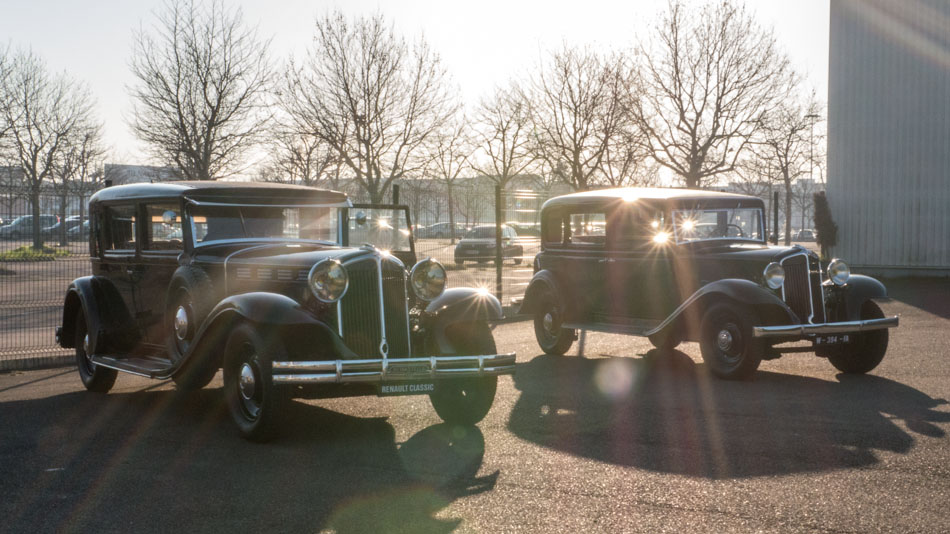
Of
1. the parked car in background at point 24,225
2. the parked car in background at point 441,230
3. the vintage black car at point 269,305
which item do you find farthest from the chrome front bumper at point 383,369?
the parked car in background at point 441,230

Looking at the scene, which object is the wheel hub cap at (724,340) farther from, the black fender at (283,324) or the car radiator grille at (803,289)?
the black fender at (283,324)

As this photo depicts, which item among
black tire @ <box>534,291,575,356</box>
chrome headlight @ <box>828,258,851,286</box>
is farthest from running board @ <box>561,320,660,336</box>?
chrome headlight @ <box>828,258,851,286</box>

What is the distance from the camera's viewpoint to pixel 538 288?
11.1 meters

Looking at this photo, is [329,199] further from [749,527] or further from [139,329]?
[749,527]

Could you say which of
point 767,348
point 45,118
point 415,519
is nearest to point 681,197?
point 767,348

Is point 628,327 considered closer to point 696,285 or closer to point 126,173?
point 696,285

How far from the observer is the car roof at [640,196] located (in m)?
10.0

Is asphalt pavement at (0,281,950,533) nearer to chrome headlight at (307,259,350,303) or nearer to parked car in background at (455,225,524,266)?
chrome headlight at (307,259,350,303)

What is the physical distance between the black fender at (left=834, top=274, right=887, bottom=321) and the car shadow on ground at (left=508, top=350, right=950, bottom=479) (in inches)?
28.6

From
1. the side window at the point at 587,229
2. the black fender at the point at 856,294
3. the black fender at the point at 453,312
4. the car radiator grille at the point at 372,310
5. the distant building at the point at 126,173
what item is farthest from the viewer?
the distant building at the point at 126,173

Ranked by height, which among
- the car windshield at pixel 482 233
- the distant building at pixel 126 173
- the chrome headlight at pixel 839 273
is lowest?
the chrome headlight at pixel 839 273

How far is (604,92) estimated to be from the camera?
27938 millimetres

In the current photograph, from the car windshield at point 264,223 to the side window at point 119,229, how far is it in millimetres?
1160

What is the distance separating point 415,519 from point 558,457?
57.3 inches
